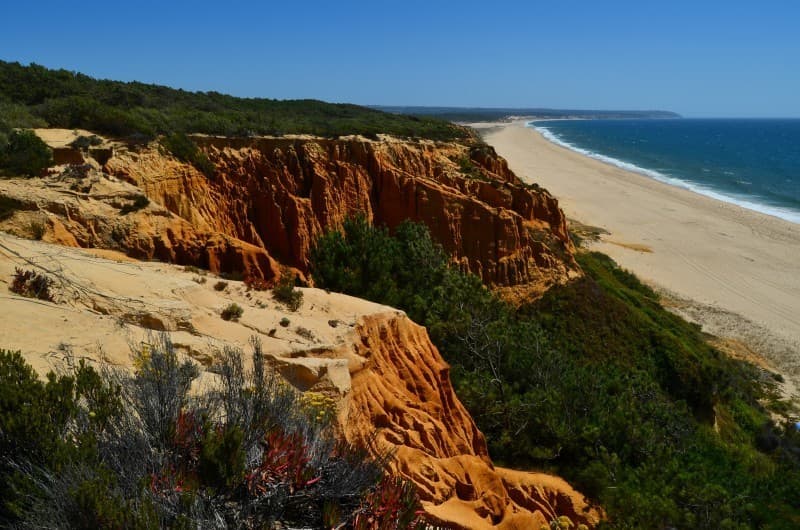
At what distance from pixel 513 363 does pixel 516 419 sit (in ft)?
8.97

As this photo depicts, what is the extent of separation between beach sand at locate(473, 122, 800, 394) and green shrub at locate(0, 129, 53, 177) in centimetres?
3410

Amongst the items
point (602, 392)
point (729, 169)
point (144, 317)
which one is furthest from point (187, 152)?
point (729, 169)

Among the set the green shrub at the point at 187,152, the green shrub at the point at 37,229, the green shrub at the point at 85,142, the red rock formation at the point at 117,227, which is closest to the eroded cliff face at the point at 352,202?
the green shrub at the point at 187,152

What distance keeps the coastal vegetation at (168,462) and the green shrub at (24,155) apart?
13.1 metres

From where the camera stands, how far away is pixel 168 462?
5180mm

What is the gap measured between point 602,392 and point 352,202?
15953mm

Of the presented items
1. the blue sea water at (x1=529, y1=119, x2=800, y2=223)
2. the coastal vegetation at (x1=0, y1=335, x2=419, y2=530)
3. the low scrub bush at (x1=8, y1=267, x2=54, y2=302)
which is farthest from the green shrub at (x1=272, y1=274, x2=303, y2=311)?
the blue sea water at (x1=529, y1=119, x2=800, y2=223)

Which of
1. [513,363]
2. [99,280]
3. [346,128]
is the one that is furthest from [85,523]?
[346,128]

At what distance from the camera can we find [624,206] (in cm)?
6375

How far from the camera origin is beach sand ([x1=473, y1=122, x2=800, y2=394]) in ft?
108

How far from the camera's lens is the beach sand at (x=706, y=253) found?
108ft

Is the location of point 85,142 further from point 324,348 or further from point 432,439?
point 432,439

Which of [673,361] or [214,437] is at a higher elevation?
[214,437]

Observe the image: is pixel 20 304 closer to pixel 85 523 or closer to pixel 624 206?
pixel 85 523
